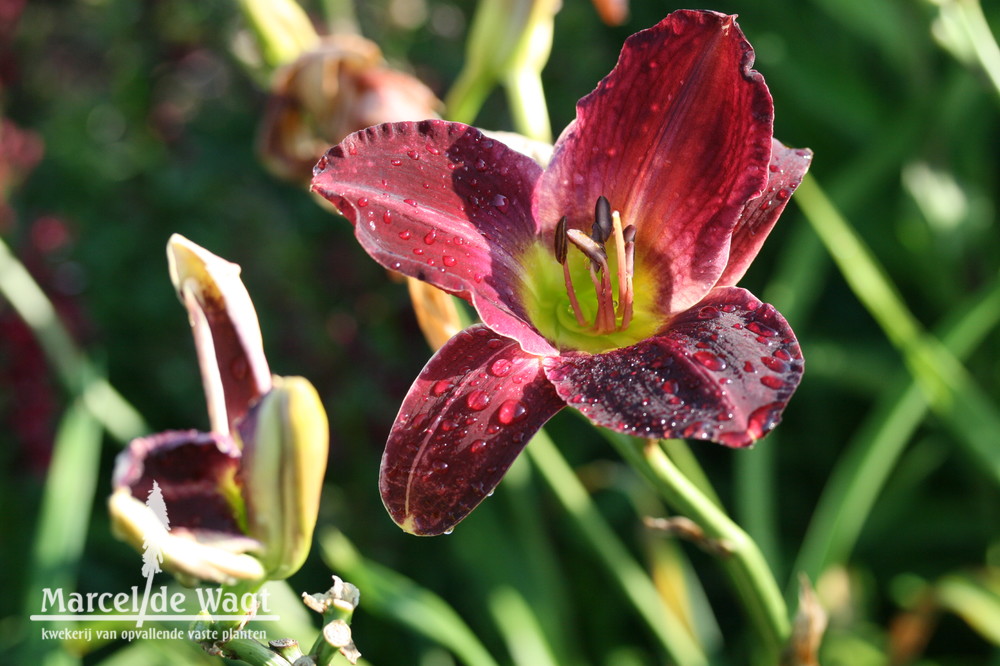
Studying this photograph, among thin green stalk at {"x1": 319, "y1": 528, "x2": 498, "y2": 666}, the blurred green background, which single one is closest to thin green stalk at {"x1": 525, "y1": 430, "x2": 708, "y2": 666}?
the blurred green background

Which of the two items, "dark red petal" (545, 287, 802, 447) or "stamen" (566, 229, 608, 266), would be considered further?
"stamen" (566, 229, 608, 266)

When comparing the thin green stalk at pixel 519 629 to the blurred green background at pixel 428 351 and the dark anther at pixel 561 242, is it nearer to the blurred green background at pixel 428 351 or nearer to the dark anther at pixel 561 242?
the blurred green background at pixel 428 351

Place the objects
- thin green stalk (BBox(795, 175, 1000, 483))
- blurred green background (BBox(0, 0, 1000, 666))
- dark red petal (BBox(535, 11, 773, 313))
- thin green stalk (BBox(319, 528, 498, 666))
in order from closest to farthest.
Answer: dark red petal (BBox(535, 11, 773, 313)) → thin green stalk (BBox(319, 528, 498, 666)) → thin green stalk (BBox(795, 175, 1000, 483)) → blurred green background (BBox(0, 0, 1000, 666))

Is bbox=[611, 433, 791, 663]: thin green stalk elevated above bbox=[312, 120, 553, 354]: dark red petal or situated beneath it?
situated beneath

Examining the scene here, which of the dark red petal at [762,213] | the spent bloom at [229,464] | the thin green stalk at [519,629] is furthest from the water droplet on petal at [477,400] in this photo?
the thin green stalk at [519,629]

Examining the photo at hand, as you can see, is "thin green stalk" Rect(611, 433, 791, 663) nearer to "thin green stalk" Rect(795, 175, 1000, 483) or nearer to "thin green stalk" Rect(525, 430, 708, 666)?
"thin green stalk" Rect(525, 430, 708, 666)

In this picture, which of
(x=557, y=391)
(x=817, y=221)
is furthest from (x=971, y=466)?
(x=557, y=391)
